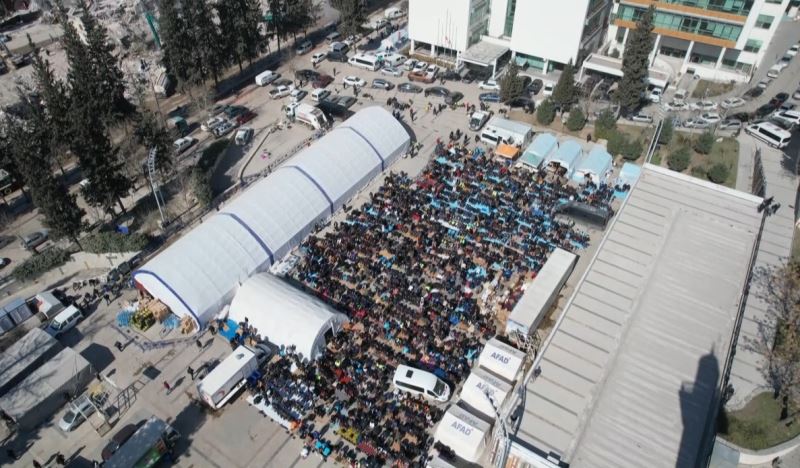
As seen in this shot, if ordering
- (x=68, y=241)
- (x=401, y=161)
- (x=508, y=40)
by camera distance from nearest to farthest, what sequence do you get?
(x=68, y=241) < (x=401, y=161) < (x=508, y=40)

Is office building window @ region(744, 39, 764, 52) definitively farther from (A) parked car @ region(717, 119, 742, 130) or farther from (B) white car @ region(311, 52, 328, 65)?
(B) white car @ region(311, 52, 328, 65)

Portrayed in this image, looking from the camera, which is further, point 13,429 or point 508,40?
point 508,40

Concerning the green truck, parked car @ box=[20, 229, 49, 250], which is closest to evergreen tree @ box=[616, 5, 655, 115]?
the green truck

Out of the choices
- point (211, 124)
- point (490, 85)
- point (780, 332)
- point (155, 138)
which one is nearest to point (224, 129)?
point (211, 124)

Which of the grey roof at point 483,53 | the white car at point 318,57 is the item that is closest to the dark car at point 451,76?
the grey roof at point 483,53

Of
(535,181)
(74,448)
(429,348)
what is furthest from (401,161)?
(74,448)

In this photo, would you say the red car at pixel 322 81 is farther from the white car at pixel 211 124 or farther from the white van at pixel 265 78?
the white car at pixel 211 124

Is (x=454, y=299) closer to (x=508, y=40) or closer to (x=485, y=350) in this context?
(x=485, y=350)

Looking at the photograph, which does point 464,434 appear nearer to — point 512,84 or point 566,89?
point 512,84
